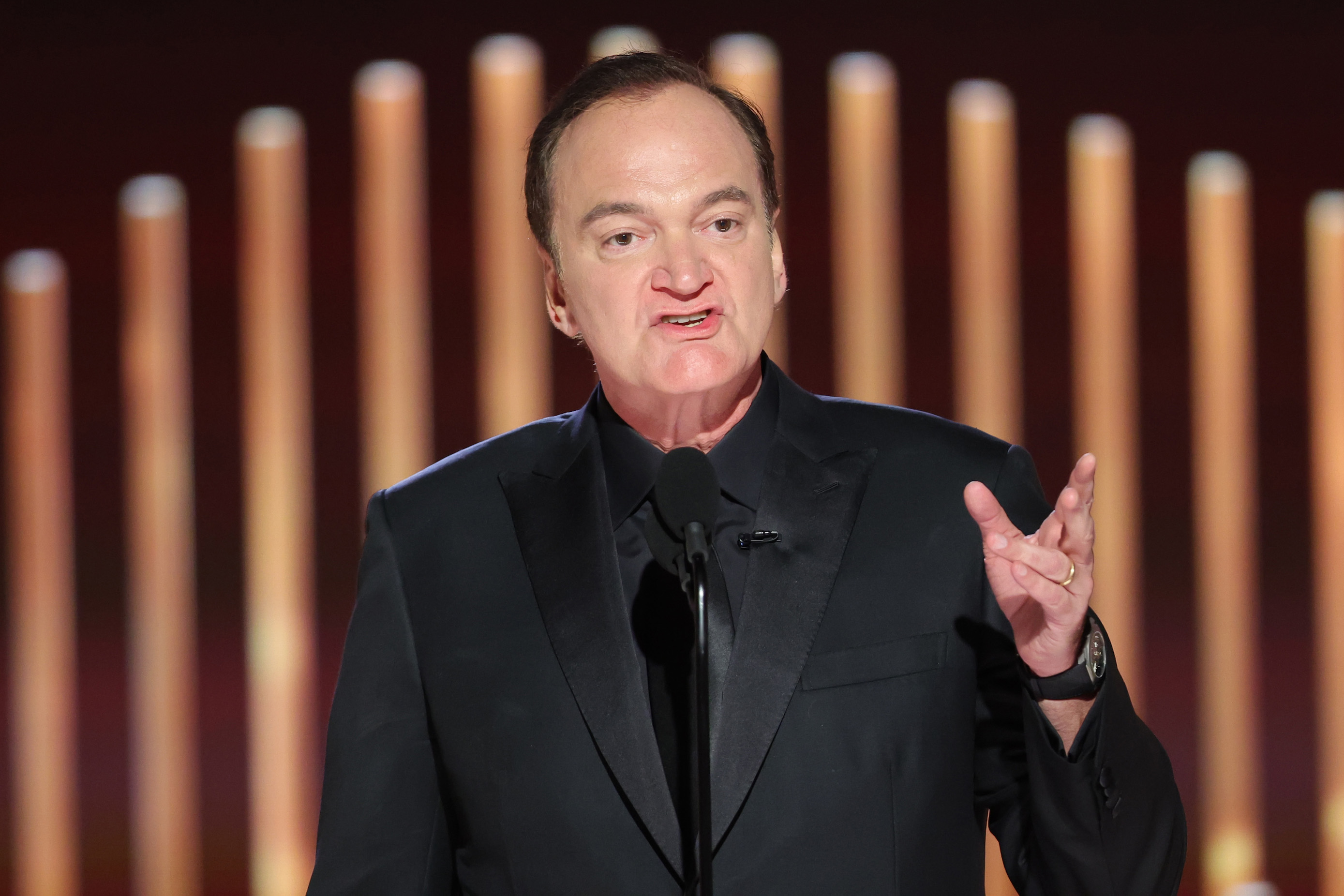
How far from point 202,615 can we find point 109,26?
1.52 meters

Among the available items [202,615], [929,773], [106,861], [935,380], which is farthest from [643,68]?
[106,861]

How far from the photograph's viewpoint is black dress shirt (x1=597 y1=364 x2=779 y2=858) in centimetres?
127

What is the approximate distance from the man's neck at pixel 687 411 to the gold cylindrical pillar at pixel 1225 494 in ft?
7.52

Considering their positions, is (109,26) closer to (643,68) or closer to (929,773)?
(643,68)

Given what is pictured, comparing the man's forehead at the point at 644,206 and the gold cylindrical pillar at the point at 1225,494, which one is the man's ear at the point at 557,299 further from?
the gold cylindrical pillar at the point at 1225,494

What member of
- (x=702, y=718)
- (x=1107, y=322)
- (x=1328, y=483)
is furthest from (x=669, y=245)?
(x=1328, y=483)

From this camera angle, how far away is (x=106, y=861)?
3230 mm

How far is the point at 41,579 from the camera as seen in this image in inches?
129

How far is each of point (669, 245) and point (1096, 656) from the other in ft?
1.95

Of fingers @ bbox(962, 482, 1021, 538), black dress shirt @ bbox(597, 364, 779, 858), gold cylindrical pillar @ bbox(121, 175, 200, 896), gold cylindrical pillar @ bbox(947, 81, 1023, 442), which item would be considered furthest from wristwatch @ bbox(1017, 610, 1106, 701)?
gold cylindrical pillar @ bbox(121, 175, 200, 896)

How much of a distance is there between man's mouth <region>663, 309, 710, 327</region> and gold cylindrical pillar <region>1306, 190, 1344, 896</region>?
2619 mm

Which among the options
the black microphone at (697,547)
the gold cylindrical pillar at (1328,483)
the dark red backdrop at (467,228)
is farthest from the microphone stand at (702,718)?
the gold cylindrical pillar at (1328,483)

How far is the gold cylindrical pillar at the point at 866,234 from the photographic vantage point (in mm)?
3326

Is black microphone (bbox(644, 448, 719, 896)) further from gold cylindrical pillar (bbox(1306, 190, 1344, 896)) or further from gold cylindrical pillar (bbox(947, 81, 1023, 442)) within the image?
gold cylindrical pillar (bbox(1306, 190, 1344, 896))
